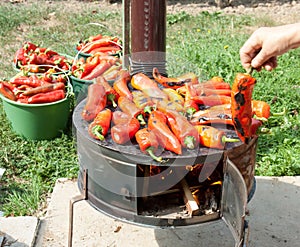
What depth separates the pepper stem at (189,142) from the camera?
2681mm

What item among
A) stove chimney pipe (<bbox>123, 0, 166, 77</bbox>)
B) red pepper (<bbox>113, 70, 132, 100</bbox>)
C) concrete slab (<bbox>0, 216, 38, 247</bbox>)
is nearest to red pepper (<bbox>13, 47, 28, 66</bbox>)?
stove chimney pipe (<bbox>123, 0, 166, 77</bbox>)

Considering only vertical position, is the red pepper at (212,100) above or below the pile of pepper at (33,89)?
above

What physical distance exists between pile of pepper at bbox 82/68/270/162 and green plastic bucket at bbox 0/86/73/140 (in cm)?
169

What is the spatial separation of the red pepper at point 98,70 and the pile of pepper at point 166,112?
174 cm

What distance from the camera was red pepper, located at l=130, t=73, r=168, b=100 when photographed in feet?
10.2

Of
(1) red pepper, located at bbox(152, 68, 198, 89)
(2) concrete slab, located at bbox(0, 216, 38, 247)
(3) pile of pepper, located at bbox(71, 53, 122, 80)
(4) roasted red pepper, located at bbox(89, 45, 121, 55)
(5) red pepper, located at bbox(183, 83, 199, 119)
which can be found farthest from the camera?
(4) roasted red pepper, located at bbox(89, 45, 121, 55)

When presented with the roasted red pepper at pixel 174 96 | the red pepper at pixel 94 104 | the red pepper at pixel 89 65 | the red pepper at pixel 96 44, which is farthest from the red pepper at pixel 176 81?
the red pepper at pixel 96 44

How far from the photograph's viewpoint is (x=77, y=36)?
26.7 feet

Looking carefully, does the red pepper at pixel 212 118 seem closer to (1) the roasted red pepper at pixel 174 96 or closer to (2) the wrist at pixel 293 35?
(1) the roasted red pepper at pixel 174 96

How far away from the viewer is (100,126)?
2.81m

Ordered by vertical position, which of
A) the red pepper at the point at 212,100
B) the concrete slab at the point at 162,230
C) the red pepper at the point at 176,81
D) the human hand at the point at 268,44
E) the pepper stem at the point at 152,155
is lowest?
the concrete slab at the point at 162,230

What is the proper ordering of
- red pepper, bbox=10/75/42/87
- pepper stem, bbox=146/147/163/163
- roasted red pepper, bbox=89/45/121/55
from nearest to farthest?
pepper stem, bbox=146/147/163/163 → red pepper, bbox=10/75/42/87 → roasted red pepper, bbox=89/45/121/55

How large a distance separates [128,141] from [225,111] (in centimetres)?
62

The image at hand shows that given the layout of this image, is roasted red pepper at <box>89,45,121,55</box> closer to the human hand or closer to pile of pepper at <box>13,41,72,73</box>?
pile of pepper at <box>13,41,72,73</box>
